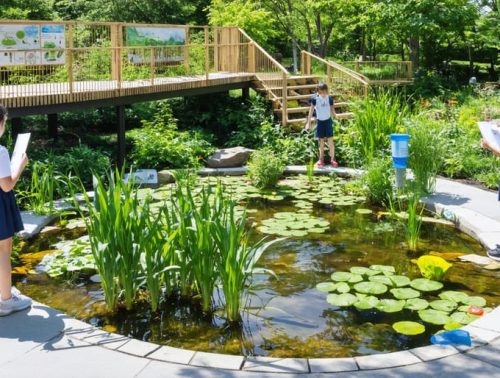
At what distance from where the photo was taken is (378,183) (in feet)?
27.9

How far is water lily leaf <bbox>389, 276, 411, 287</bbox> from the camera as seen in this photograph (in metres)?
5.57

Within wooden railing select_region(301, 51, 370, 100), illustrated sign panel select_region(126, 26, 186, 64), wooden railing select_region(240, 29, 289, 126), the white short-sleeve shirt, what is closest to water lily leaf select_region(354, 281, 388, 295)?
the white short-sleeve shirt

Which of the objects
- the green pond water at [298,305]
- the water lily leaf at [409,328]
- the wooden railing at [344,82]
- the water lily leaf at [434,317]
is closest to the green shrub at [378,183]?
the green pond water at [298,305]

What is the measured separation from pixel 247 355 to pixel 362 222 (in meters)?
3.86

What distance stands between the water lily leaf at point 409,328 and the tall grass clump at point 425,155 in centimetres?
387

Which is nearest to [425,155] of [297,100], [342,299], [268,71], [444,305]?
[444,305]

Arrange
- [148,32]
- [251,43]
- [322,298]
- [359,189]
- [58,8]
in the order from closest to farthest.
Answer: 1. [322,298]
2. [359,189]
3. [148,32]
4. [251,43]
5. [58,8]

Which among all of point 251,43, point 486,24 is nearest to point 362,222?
point 251,43

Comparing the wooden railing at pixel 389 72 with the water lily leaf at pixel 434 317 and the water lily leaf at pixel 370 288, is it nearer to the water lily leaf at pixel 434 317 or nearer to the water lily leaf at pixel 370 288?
the water lily leaf at pixel 370 288

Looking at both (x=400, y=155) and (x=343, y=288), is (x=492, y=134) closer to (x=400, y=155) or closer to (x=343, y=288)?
(x=343, y=288)

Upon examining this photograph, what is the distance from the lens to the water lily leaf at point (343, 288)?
5.44 m

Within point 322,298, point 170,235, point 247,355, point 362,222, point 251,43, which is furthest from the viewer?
point 251,43

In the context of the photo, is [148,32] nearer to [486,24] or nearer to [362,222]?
[362,222]

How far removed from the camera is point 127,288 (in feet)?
15.9
